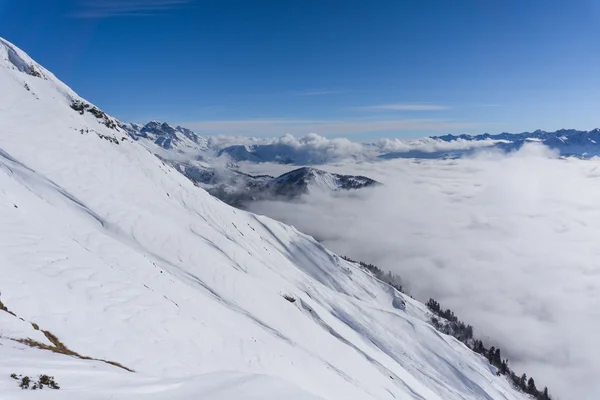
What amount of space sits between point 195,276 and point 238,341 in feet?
70.3

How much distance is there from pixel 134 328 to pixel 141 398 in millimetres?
15351

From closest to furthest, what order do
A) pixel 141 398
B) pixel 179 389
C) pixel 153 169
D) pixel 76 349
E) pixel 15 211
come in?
pixel 141 398, pixel 179 389, pixel 76 349, pixel 15 211, pixel 153 169

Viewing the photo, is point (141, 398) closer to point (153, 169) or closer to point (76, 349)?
point (76, 349)

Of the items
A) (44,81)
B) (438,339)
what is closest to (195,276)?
(44,81)

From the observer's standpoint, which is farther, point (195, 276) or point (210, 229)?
point (210, 229)

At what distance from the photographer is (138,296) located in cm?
3122

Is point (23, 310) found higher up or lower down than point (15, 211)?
lower down

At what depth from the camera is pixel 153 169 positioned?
8544cm

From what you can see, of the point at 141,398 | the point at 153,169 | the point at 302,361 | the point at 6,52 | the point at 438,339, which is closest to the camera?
the point at 141,398

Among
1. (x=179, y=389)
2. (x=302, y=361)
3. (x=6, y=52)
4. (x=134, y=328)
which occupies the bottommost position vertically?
(x=302, y=361)

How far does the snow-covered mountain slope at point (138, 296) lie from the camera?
16.1 meters

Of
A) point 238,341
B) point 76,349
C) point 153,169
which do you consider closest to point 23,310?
point 76,349

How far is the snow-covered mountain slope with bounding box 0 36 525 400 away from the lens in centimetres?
1609

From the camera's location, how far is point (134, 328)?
84.5 ft
